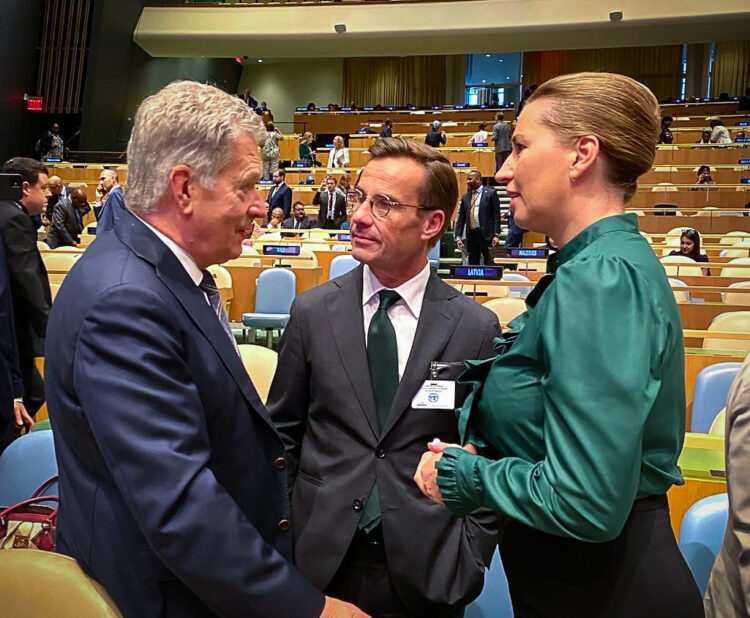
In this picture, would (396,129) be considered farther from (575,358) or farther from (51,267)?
(575,358)

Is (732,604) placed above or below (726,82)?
below

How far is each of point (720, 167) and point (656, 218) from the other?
2.46 metres

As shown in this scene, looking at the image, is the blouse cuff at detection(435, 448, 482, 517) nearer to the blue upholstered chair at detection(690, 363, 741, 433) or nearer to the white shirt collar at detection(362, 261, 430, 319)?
the white shirt collar at detection(362, 261, 430, 319)

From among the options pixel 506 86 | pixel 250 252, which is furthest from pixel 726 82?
pixel 250 252

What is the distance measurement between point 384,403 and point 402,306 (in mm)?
223

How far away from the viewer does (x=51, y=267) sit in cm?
638

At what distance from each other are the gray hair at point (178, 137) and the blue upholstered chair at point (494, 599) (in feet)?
3.77

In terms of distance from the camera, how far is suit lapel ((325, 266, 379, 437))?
150 centimetres

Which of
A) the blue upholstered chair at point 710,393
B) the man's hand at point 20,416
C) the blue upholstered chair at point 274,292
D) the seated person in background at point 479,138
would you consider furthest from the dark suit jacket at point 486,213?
the man's hand at point 20,416

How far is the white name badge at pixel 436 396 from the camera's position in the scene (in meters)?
1.48

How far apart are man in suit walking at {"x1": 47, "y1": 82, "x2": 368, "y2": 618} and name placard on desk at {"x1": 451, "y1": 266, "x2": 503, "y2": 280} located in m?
4.69

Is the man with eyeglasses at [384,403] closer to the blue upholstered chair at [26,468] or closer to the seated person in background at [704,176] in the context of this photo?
the blue upholstered chair at [26,468]

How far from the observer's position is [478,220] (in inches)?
394

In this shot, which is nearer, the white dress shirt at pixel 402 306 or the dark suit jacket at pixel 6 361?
the white dress shirt at pixel 402 306
